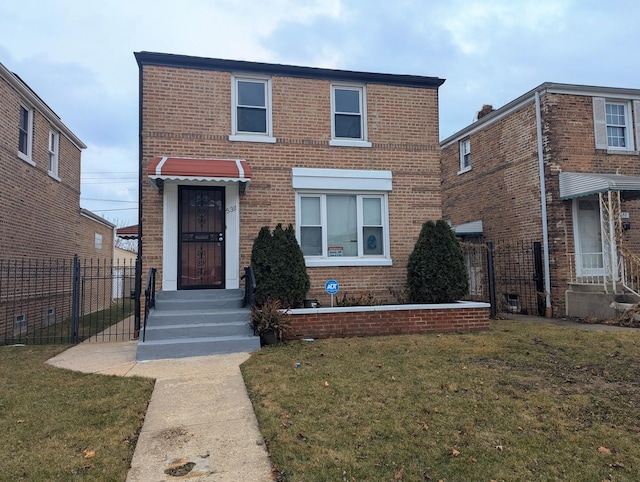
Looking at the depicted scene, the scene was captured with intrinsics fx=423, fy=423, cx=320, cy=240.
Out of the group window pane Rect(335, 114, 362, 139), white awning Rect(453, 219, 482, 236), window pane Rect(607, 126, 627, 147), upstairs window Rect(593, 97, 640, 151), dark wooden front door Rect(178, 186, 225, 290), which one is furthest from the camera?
white awning Rect(453, 219, 482, 236)

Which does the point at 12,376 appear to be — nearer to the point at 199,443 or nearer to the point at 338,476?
the point at 199,443

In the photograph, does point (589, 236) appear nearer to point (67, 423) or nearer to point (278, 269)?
point (278, 269)

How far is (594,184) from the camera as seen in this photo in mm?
10867

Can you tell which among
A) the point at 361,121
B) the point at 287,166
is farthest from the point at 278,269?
the point at 361,121

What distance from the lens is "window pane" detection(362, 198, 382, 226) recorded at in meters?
10.3

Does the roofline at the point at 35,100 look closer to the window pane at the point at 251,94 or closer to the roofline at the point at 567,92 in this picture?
the window pane at the point at 251,94

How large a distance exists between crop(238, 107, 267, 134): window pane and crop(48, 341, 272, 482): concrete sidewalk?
538 cm

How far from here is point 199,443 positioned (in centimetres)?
371

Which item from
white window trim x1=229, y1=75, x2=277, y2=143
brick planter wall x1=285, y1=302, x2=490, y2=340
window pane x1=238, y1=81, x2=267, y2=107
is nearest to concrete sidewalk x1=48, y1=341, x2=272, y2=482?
brick planter wall x1=285, y1=302, x2=490, y2=340

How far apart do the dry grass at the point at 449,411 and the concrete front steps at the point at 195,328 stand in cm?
67

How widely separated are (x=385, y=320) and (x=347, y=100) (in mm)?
5532

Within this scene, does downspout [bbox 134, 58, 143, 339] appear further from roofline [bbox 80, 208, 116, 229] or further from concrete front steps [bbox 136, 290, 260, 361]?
roofline [bbox 80, 208, 116, 229]

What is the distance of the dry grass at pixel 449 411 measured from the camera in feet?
10.4

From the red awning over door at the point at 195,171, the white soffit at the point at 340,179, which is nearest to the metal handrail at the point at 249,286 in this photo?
A: the red awning over door at the point at 195,171
